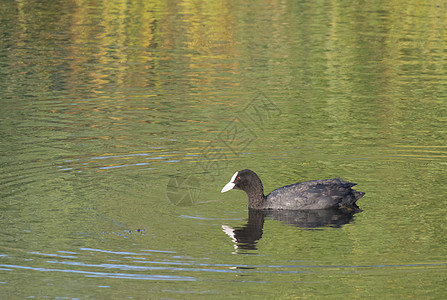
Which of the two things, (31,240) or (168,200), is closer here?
(31,240)

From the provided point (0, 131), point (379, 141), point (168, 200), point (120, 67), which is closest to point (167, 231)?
point (168, 200)

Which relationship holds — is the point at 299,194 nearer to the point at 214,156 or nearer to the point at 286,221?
the point at 286,221

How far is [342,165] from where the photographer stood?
43.7 ft

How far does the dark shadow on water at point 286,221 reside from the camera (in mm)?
10188

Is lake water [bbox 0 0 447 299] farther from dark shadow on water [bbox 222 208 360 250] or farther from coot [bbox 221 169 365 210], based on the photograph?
coot [bbox 221 169 365 210]

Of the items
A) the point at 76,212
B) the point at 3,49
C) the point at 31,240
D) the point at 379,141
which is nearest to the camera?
the point at 31,240

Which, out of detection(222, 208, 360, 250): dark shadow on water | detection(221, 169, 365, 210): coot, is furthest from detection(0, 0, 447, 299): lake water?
detection(221, 169, 365, 210): coot

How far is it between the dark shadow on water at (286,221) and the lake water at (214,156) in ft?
0.15

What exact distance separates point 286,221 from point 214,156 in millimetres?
3175

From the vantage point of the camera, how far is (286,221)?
36.5ft

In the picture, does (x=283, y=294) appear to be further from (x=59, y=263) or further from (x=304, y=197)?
(x=304, y=197)

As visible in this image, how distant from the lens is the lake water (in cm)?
898

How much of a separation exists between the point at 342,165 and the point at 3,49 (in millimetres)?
14494

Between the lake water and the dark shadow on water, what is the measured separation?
46 mm
